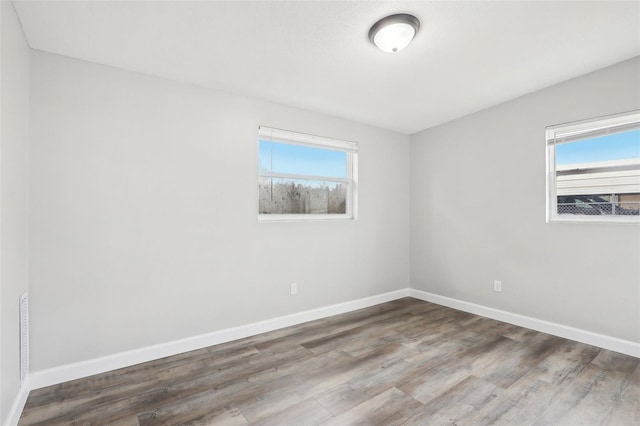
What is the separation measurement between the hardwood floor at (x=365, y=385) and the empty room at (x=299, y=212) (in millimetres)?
19

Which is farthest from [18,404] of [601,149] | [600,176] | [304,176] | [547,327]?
[601,149]

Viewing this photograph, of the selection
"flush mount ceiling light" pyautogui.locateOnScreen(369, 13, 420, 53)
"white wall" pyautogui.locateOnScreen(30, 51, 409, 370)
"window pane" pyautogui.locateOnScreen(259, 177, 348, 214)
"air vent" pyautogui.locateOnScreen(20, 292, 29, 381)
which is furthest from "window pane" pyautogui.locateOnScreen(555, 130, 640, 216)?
"air vent" pyautogui.locateOnScreen(20, 292, 29, 381)

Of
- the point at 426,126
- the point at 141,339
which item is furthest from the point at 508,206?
the point at 141,339

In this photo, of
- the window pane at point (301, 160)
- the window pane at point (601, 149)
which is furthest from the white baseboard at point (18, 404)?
the window pane at point (601, 149)

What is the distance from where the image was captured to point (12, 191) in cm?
172

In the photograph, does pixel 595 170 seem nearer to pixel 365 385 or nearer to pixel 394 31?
pixel 394 31

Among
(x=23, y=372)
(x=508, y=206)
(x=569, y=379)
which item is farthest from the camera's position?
(x=508, y=206)

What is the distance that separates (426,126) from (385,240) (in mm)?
1637

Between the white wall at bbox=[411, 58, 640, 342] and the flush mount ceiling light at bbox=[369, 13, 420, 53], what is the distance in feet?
6.40

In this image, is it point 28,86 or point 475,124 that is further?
point 475,124

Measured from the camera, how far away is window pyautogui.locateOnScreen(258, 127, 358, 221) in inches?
126

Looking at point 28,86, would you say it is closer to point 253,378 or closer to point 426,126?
point 253,378

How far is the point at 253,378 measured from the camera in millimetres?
2207

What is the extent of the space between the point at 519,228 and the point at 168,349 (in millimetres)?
3616
